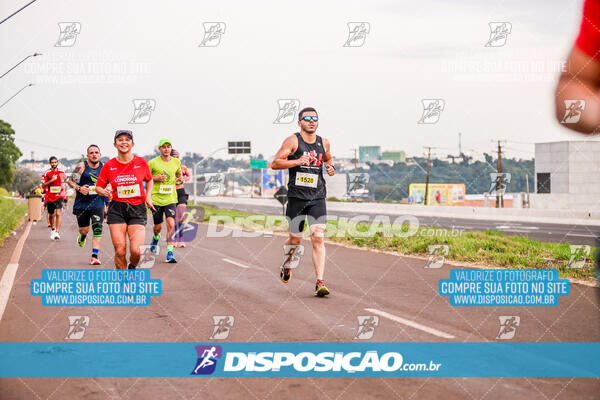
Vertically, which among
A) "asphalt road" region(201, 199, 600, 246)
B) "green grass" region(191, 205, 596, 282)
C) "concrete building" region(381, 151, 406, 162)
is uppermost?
"concrete building" region(381, 151, 406, 162)

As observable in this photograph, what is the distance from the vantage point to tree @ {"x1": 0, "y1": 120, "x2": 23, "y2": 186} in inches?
2943

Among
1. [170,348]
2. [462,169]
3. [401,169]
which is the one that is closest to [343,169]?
[401,169]

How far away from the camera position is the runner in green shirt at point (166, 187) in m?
13.6

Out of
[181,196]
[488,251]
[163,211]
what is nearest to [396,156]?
[181,196]

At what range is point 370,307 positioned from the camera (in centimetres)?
Answer: 846

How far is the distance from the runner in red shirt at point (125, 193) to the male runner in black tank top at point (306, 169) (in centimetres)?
197

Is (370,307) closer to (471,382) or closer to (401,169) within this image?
(471,382)

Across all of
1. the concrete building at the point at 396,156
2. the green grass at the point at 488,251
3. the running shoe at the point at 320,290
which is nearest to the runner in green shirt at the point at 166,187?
the green grass at the point at 488,251

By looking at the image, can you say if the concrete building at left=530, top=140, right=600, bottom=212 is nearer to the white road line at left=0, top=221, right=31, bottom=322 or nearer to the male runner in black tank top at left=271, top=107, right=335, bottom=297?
the white road line at left=0, top=221, right=31, bottom=322

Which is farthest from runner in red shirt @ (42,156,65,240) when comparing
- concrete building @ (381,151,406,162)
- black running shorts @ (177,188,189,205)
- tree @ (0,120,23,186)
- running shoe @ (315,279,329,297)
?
concrete building @ (381,151,406,162)

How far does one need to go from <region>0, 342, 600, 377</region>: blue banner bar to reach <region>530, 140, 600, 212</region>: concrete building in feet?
152

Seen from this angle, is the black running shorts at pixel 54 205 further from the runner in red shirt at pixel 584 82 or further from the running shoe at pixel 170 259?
the runner in red shirt at pixel 584 82

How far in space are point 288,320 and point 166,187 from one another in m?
6.93

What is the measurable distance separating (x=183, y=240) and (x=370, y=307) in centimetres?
1085
